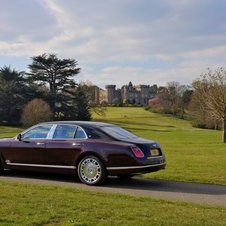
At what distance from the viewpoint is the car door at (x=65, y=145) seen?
1163 centimetres

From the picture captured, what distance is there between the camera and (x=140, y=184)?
38.0 feet

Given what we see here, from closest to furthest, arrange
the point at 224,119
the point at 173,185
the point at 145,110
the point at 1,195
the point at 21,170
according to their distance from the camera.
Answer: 1. the point at 1,195
2. the point at 173,185
3. the point at 21,170
4. the point at 224,119
5. the point at 145,110

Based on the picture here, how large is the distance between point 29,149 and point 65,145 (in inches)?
43.6

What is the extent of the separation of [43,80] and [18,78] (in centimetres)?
446

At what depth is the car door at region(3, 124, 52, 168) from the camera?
12195mm

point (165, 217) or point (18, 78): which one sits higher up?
point (18, 78)

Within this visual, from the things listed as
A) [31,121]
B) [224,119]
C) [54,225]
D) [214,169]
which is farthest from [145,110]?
[54,225]

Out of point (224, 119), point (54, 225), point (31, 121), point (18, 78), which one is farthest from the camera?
point (18, 78)

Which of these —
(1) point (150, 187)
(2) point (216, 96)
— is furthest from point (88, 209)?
(2) point (216, 96)

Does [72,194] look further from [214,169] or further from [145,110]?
[145,110]

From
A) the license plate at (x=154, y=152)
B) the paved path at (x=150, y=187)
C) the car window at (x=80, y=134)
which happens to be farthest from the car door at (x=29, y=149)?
the license plate at (x=154, y=152)

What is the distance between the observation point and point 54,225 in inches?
242

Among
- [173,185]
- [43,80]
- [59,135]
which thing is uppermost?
[43,80]

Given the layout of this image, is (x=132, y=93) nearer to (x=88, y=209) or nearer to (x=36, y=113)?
(x=36, y=113)
